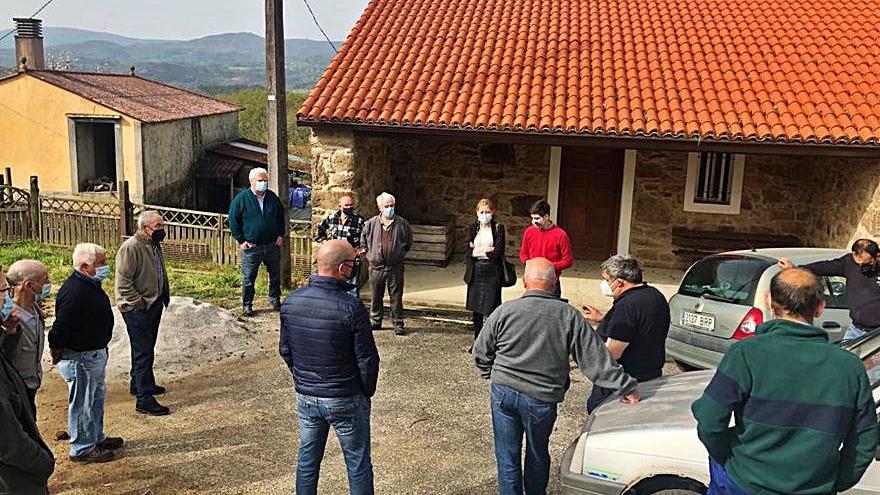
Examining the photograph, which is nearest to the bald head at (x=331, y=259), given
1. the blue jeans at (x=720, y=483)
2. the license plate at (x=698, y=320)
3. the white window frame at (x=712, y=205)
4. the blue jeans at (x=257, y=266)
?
the blue jeans at (x=720, y=483)

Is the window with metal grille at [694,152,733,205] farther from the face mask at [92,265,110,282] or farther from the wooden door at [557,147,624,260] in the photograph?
the face mask at [92,265,110,282]

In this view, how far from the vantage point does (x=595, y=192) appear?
1194 centimetres

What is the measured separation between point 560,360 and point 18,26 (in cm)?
2251

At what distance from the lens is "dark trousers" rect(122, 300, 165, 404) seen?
5.74 meters

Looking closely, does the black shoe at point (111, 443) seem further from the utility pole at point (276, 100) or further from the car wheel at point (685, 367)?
the car wheel at point (685, 367)

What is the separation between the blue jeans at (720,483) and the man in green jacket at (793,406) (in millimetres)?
57

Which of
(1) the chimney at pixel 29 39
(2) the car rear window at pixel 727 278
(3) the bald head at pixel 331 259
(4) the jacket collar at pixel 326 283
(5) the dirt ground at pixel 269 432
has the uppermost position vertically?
(1) the chimney at pixel 29 39

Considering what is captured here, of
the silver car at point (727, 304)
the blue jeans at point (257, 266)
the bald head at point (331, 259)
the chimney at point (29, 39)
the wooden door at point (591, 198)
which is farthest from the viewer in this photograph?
the chimney at point (29, 39)

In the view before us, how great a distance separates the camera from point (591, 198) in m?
12.0

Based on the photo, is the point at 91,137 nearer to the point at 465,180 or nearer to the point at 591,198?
the point at 465,180

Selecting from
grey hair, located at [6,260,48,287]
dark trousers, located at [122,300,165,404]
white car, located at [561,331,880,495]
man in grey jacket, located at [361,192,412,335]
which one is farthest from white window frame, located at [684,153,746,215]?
grey hair, located at [6,260,48,287]

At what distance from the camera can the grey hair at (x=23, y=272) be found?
434cm

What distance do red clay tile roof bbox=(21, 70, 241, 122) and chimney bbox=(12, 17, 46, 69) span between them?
2257 mm

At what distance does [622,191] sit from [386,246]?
202 inches
